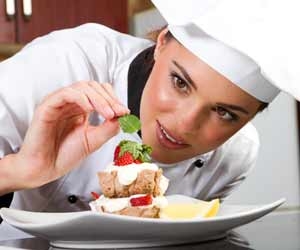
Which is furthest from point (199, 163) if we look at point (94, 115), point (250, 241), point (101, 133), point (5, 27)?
point (5, 27)

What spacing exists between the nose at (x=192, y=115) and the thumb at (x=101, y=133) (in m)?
0.10

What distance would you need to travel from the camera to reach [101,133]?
3.00 feet

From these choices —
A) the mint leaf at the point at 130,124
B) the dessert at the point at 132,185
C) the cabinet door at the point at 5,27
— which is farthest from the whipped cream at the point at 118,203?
the cabinet door at the point at 5,27

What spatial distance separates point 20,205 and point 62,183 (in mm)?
95

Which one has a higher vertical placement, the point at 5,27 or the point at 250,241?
the point at 250,241

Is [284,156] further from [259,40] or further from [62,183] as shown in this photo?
[259,40]

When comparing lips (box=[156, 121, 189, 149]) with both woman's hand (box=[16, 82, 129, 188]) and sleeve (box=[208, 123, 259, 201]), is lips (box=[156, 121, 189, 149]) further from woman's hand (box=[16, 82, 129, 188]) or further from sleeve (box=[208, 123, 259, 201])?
sleeve (box=[208, 123, 259, 201])

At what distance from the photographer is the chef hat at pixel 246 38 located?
0.83 meters

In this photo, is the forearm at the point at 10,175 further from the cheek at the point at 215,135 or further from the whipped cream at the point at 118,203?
the cheek at the point at 215,135

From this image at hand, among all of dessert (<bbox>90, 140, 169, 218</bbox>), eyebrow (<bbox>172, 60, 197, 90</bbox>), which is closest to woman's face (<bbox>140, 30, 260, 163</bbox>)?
eyebrow (<bbox>172, 60, 197, 90</bbox>)

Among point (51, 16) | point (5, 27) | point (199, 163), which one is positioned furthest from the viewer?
point (51, 16)

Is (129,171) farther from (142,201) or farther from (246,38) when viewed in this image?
(246,38)

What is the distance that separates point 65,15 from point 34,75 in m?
1.25

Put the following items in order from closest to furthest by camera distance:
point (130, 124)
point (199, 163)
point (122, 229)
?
point (122, 229) → point (130, 124) → point (199, 163)
